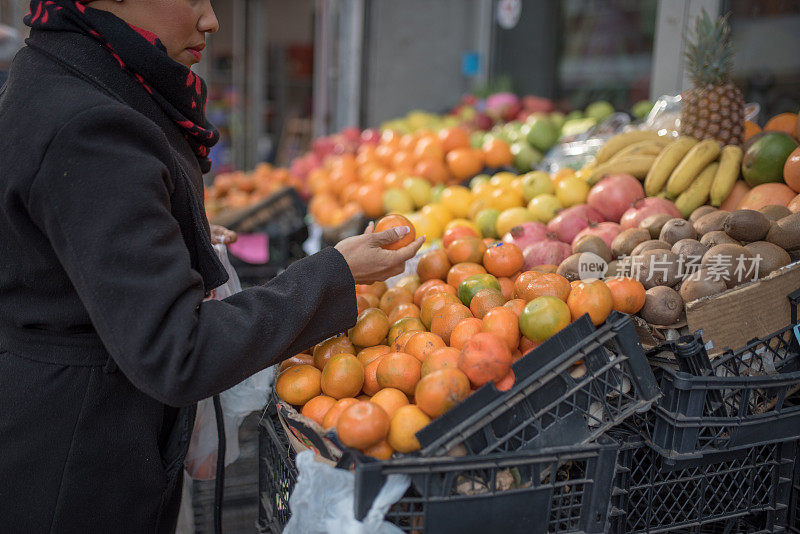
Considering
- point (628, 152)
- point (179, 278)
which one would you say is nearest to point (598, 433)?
point (179, 278)

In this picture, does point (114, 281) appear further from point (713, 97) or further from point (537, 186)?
point (713, 97)

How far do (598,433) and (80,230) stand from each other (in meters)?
1.14

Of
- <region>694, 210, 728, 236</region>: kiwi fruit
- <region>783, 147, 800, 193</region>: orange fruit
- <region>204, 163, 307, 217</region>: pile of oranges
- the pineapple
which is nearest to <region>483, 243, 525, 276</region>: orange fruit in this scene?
<region>694, 210, 728, 236</region>: kiwi fruit

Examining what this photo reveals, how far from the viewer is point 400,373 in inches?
62.1

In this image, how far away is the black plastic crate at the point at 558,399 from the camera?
132 centimetres

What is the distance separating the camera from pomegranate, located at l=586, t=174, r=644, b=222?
2674 mm

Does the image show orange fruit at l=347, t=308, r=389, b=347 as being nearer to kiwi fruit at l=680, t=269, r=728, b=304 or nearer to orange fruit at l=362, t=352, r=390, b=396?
orange fruit at l=362, t=352, r=390, b=396

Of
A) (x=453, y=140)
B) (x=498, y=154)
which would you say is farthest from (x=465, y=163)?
(x=453, y=140)

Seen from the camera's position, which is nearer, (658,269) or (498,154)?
(658,269)

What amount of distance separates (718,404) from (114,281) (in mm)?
1409

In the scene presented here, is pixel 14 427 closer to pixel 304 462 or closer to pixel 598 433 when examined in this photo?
pixel 304 462

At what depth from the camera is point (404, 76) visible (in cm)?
718

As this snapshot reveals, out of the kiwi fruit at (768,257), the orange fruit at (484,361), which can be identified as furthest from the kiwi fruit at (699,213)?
the orange fruit at (484,361)

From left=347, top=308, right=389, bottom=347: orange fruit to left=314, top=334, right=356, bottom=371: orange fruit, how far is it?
1.3 inches
